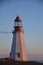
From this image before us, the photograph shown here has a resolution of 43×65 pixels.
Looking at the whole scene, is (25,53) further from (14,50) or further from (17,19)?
(17,19)

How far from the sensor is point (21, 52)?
26656 millimetres

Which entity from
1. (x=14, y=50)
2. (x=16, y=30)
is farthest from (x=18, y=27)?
(x=14, y=50)

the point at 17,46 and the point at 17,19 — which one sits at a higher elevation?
the point at 17,19

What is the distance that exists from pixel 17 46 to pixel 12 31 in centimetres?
165

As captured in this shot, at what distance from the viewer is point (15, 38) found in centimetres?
2675

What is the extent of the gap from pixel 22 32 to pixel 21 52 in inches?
79.4

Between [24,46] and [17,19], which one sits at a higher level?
[17,19]

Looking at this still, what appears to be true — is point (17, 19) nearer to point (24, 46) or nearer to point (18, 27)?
point (18, 27)

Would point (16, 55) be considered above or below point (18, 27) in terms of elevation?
below

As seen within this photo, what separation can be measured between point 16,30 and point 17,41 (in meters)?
1.17

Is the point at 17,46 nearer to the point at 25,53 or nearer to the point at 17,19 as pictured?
the point at 25,53

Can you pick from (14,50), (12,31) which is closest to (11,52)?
(14,50)

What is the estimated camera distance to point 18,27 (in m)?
27.2

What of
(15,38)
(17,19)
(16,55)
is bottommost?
Answer: (16,55)
